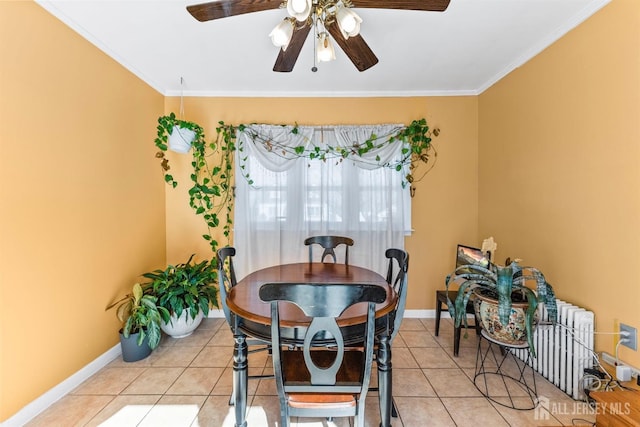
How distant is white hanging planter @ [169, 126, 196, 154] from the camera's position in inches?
103

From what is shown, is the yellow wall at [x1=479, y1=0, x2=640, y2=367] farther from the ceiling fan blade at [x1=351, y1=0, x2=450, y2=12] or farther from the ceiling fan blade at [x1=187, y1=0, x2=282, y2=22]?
the ceiling fan blade at [x1=187, y1=0, x2=282, y2=22]

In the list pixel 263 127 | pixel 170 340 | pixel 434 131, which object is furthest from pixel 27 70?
pixel 434 131

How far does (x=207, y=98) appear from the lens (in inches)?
123

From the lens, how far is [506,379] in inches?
82.5

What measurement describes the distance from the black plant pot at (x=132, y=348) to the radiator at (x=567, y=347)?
10.0ft

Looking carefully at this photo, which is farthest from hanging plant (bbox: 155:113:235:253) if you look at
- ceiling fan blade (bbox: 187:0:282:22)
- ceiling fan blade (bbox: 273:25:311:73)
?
ceiling fan blade (bbox: 187:0:282:22)

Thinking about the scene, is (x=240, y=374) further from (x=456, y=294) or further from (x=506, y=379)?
(x=456, y=294)

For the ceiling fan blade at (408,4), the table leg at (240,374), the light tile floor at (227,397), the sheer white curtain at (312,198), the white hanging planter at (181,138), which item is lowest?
the light tile floor at (227,397)

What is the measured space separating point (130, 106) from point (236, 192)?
1.23 metres

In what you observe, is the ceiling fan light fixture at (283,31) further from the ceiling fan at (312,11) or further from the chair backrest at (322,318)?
the chair backrest at (322,318)

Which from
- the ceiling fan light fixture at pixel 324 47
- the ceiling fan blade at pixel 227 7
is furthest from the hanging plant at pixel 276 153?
the ceiling fan blade at pixel 227 7

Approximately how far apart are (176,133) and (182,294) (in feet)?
4.89

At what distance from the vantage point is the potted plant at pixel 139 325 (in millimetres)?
2297

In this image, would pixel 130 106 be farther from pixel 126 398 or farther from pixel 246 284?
pixel 126 398
